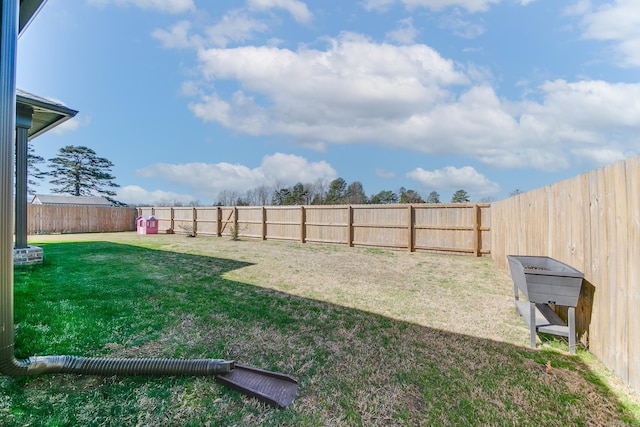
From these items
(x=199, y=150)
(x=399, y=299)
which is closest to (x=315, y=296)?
(x=399, y=299)

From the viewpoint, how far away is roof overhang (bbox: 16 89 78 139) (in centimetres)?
550

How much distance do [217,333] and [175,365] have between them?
79 cm

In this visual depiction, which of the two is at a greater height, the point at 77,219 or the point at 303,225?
the point at 77,219

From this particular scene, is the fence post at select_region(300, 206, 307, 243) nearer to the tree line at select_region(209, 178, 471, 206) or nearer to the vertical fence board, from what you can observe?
the vertical fence board

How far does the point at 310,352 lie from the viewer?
8.45 ft

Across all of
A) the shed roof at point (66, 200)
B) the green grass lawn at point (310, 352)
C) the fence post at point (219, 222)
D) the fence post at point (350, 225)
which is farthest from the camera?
the shed roof at point (66, 200)

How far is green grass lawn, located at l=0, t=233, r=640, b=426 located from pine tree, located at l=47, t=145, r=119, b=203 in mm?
30790

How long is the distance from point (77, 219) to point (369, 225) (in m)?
18.7

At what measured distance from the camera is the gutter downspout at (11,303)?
1983 millimetres

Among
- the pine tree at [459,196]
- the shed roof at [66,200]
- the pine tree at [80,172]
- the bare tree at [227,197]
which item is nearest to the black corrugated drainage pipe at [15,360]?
the bare tree at [227,197]

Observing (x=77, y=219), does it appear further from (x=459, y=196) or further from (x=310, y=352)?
(x=459, y=196)

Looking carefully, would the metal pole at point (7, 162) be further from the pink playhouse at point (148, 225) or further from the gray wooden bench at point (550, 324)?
the pink playhouse at point (148, 225)

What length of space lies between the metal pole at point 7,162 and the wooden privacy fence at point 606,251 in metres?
4.49

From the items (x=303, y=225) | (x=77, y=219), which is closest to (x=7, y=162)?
(x=303, y=225)
